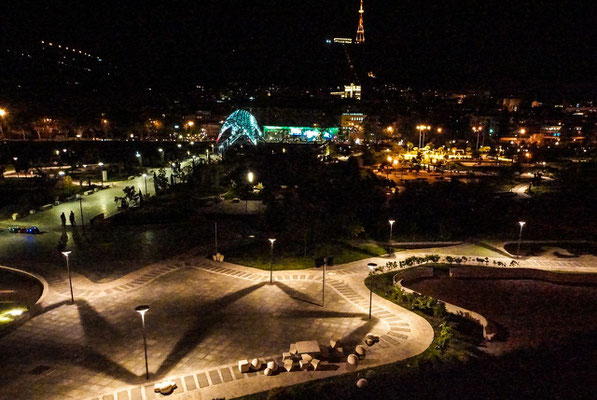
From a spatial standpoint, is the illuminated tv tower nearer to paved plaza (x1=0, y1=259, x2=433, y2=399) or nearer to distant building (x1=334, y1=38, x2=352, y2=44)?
distant building (x1=334, y1=38, x2=352, y2=44)

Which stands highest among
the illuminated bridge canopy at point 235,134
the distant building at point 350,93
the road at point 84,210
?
the distant building at point 350,93

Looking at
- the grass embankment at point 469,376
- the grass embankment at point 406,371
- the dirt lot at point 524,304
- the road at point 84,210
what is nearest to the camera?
the grass embankment at point 406,371

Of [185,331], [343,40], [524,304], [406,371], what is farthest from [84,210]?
[343,40]

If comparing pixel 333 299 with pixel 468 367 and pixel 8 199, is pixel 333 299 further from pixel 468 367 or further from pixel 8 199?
pixel 8 199

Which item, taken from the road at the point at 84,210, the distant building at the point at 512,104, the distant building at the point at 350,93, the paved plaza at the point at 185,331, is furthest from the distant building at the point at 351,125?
the paved plaza at the point at 185,331

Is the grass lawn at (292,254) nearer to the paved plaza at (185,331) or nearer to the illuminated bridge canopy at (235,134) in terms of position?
the paved plaza at (185,331)

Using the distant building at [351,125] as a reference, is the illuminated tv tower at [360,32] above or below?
above

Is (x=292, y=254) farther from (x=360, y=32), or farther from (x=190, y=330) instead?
(x=360, y=32)

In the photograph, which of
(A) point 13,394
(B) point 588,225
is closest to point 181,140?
(B) point 588,225
